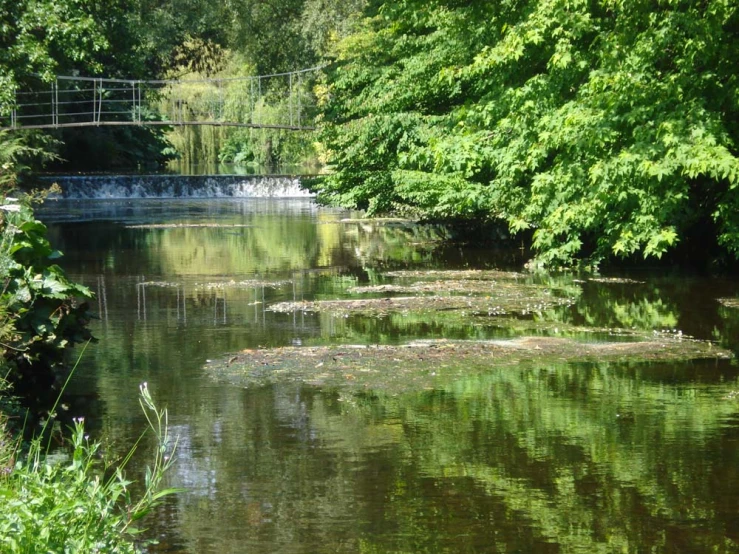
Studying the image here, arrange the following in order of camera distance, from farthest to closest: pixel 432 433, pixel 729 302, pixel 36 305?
pixel 729 302 < pixel 36 305 < pixel 432 433

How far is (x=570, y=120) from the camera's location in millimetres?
18859

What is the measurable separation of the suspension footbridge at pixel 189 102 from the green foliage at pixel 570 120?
613 inches

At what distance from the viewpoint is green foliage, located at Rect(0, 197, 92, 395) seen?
33.8 feet

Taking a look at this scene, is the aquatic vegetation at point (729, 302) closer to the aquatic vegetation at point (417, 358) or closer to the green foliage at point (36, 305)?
the aquatic vegetation at point (417, 358)

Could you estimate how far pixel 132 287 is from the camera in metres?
18.9

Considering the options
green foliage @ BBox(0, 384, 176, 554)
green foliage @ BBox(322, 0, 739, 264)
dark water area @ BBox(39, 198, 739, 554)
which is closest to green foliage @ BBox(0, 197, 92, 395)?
dark water area @ BBox(39, 198, 739, 554)

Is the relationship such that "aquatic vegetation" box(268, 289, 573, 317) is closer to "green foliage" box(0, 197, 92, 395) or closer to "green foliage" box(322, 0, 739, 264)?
"green foliage" box(322, 0, 739, 264)

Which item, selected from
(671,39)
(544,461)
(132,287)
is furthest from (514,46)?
(544,461)

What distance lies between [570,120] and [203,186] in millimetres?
32996

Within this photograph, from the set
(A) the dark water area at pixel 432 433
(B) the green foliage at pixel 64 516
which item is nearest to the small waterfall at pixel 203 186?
(A) the dark water area at pixel 432 433

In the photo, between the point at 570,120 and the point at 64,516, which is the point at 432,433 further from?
the point at 570,120

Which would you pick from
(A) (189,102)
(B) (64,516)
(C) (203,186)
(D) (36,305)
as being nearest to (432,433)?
(D) (36,305)

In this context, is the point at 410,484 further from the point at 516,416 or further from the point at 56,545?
the point at 56,545

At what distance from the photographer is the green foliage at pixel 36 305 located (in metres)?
10.3
